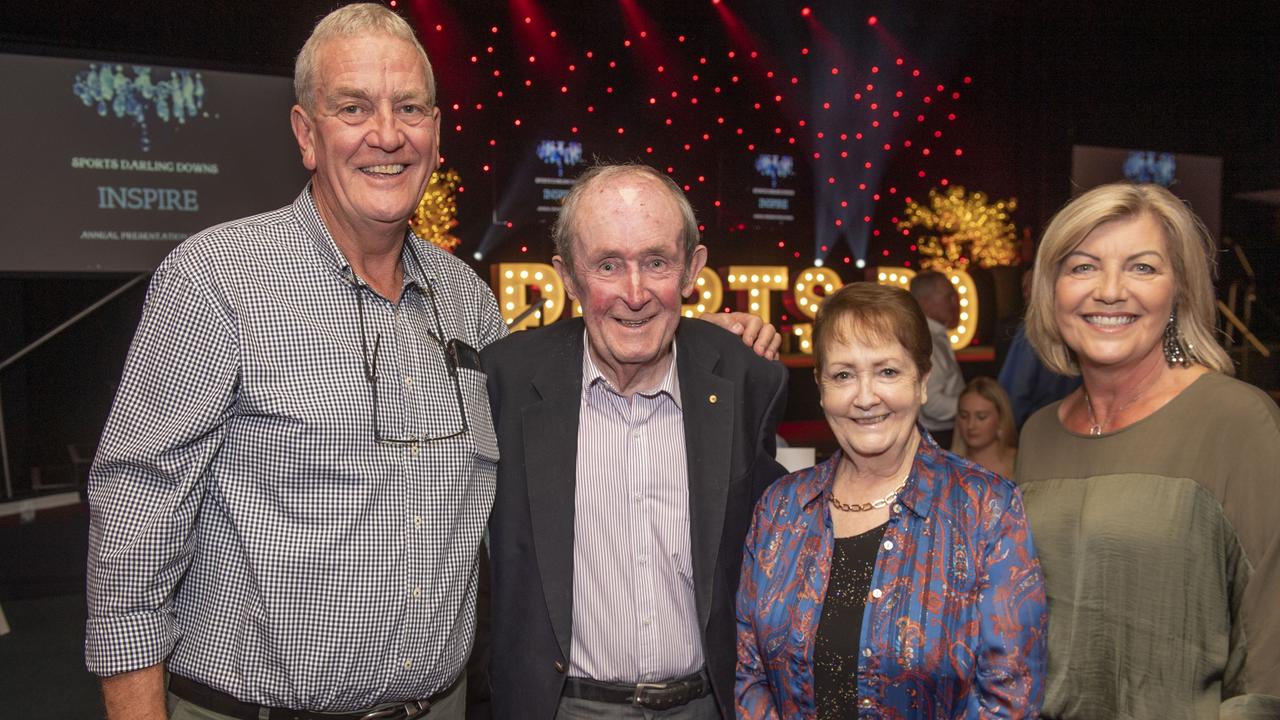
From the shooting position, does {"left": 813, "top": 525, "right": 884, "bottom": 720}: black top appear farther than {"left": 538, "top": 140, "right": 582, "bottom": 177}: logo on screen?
No

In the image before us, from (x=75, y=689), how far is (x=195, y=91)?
3851mm

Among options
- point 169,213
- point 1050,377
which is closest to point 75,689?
point 169,213

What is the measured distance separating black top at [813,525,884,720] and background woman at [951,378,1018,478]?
2.94 metres

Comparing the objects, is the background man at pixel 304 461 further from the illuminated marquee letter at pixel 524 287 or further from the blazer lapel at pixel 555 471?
the illuminated marquee letter at pixel 524 287

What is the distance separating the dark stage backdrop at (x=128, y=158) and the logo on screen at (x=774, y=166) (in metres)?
5.90

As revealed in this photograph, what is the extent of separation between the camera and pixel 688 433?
208cm

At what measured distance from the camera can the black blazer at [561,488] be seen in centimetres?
200

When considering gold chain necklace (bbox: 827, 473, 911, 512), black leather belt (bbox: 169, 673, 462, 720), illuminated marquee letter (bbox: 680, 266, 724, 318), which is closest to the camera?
black leather belt (bbox: 169, 673, 462, 720)

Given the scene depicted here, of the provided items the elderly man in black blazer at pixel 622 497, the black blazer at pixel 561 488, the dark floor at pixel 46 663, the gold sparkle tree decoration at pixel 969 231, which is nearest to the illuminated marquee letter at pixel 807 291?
the gold sparkle tree decoration at pixel 969 231

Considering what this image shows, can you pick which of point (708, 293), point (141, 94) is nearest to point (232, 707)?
point (141, 94)

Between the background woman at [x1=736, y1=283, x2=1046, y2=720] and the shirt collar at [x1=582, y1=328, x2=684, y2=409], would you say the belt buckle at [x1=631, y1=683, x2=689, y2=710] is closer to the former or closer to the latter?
A: the background woman at [x1=736, y1=283, x2=1046, y2=720]

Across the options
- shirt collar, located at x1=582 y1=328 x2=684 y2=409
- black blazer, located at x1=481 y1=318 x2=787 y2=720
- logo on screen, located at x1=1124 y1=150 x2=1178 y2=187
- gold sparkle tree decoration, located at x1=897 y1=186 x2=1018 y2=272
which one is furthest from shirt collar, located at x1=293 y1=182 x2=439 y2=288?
gold sparkle tree decoration, located at x1=897 y1=186 x2=1018 y2=272

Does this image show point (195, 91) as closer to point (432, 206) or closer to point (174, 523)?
point (432, 206)

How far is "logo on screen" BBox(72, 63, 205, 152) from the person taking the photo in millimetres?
5910
